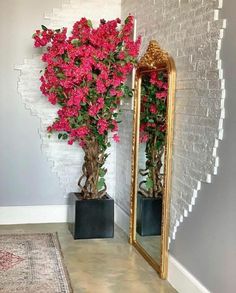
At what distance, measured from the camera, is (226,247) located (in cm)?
238

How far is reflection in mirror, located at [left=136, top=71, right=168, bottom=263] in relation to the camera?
3.33m

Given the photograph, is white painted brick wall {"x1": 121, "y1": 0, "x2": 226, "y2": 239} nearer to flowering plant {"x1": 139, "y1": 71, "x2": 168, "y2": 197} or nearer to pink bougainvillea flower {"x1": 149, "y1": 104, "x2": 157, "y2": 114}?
flowering plant {"x1": 139, "y1": 71, "x2": 168, "y2": 197}

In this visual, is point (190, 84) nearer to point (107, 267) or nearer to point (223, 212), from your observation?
point (223, 212)

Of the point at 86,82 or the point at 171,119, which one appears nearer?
the point at 171,119

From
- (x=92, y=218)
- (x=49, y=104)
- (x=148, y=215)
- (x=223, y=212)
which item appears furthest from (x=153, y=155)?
(x=49, y=104)

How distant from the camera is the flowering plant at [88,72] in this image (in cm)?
372

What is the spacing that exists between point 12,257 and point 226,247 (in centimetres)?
181

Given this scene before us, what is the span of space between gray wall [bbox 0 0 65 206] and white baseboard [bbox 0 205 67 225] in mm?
62

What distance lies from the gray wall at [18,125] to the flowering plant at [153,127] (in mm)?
1262

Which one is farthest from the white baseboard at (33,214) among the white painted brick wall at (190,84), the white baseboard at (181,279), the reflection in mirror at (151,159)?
the white baseboard at (181,279)

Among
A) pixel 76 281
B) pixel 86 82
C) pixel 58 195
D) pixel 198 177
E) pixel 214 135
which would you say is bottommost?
pixel 76 281

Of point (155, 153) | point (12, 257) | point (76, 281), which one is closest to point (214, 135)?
point (155, 153)

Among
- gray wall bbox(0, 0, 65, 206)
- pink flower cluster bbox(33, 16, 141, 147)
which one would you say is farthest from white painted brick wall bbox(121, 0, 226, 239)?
gray wall bbox(0, 0, 65, 206)

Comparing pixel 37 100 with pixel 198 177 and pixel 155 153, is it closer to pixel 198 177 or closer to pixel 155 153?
pixel 155 153
